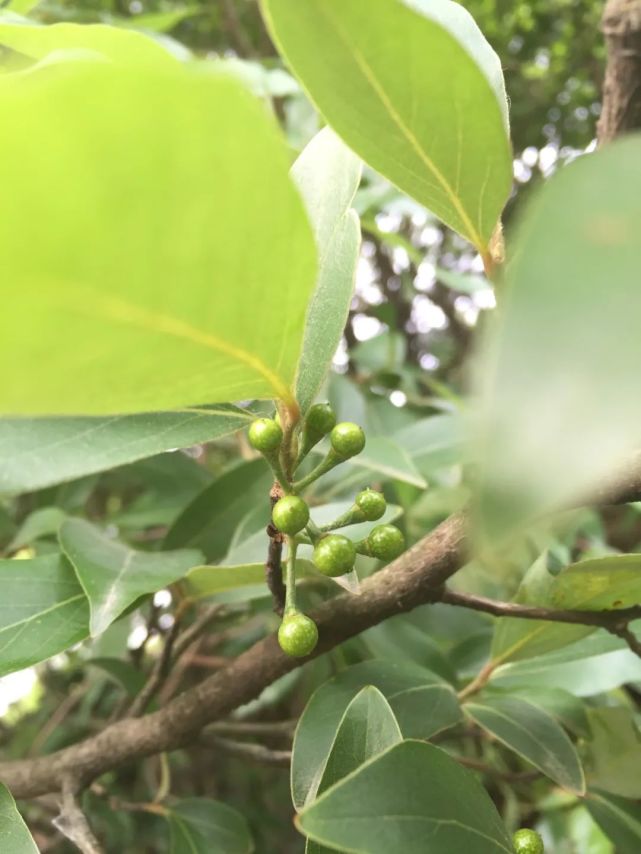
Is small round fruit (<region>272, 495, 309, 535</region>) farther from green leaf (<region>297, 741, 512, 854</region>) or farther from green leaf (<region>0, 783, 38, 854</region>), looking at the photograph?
green leaf (<region>0, 783, 38, 854</region>)

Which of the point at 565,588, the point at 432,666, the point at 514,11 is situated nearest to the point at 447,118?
the point at 565,588

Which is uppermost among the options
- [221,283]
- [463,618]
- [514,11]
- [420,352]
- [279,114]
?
[221,283]

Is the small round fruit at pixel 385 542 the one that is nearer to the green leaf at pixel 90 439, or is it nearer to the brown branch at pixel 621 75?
the green leaf at pixel 90 439

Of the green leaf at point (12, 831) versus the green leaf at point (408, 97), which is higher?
the green leaf at point (408, 97)

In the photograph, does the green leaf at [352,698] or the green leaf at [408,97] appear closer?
the green leaf at [408,97]

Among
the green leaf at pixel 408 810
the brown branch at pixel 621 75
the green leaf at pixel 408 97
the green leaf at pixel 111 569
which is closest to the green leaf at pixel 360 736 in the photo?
the green leaf at pixel 408 810

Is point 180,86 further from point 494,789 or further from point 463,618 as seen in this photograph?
point 494,789

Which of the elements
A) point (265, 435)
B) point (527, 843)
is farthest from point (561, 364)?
point (527, 843)

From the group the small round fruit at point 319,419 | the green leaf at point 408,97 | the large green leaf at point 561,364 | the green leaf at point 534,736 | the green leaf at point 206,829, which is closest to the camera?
the large green leaf at point 561,364
